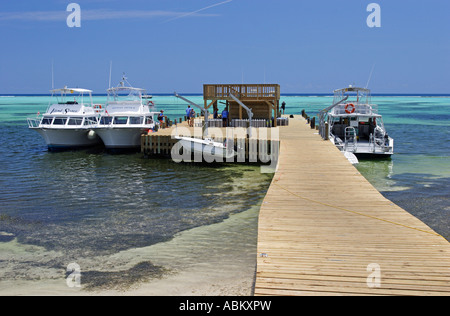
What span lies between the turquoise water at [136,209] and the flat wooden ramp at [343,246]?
1695 mm

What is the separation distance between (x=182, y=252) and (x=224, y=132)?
1785cm

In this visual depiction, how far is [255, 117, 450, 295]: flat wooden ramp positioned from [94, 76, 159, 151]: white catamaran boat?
19.4 metres

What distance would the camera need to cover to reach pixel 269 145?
2508cm

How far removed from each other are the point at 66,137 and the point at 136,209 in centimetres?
1880

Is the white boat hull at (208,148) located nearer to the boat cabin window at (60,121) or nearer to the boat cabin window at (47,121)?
the boat cabin window at (60,121)

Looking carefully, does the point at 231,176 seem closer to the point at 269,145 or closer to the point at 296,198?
the point at 269,145

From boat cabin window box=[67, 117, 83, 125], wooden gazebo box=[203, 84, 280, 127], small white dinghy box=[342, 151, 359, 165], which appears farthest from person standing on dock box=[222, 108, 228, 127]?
boat cabin window box=[67, 117, 83, 125]

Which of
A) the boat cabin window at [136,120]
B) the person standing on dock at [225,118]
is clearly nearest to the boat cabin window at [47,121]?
the boat cabin window at [136,120]

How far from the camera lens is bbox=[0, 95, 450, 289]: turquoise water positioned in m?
10.3

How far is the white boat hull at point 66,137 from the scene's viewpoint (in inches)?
1225

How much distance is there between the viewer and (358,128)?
31.7 m

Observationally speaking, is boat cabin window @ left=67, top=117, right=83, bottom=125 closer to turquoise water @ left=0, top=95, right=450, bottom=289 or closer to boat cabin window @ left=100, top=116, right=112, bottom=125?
boat cabin window @ left=100, top=116, right=112, bottom=125

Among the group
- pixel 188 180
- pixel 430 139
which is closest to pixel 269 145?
pixel 188 180

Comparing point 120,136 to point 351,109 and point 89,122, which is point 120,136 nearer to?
point 89,122
